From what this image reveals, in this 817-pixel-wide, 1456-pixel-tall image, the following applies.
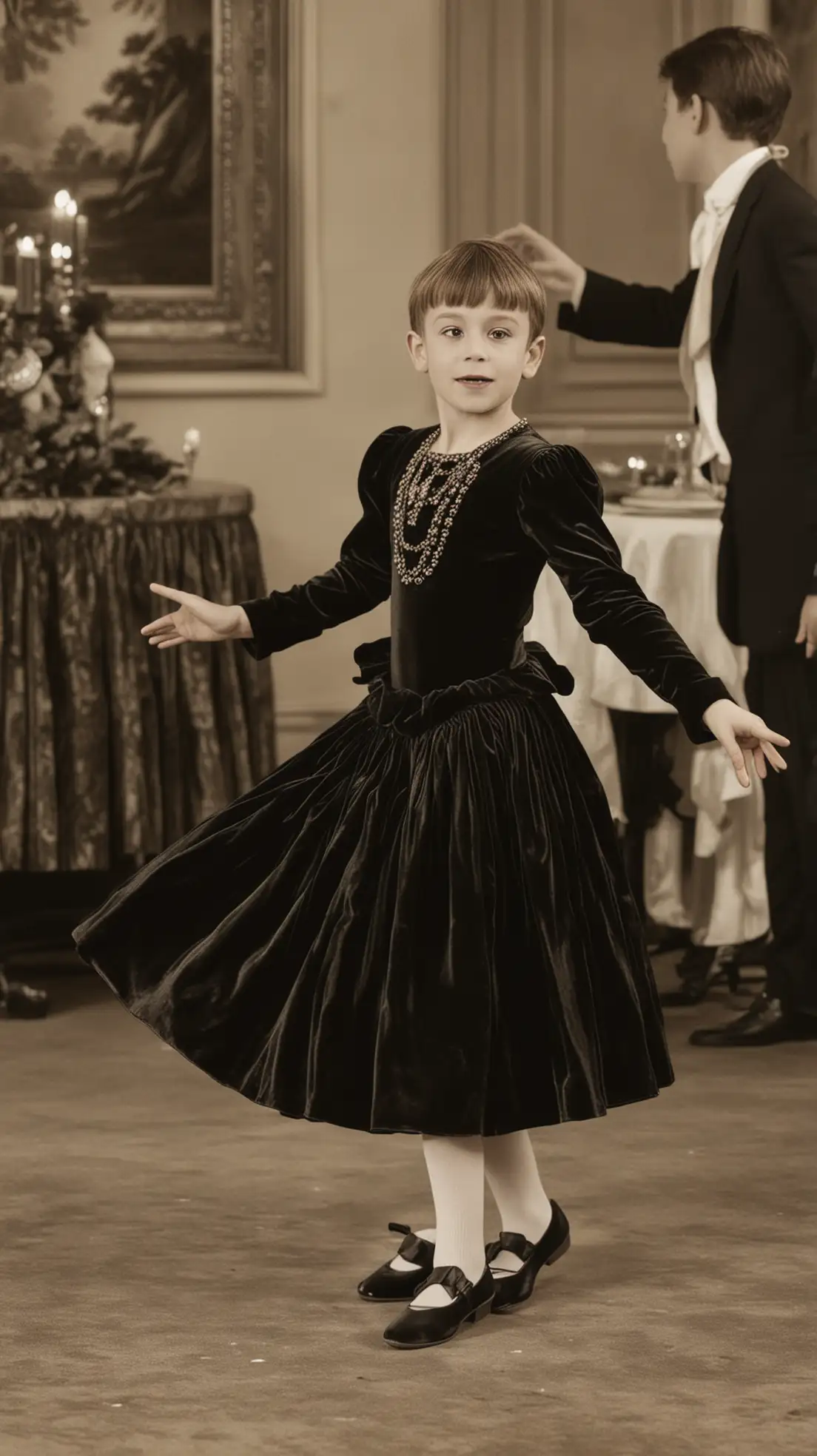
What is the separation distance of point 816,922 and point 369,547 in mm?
1487

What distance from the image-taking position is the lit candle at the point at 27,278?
4.25m

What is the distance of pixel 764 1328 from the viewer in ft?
7.98

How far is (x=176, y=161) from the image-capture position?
4988mm

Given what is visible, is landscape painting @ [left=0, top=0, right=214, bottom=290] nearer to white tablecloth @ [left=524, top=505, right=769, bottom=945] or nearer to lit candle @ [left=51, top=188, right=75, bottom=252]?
lit candle @ [left=51, top=188, right=75, bottom=252]

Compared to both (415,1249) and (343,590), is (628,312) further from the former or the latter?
(415,1249)

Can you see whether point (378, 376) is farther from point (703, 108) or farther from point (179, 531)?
point (703, 108)

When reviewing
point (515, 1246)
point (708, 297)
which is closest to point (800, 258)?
point (708, 297)

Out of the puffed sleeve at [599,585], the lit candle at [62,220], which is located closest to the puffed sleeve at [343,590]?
the puffed sleeve at [599,585]

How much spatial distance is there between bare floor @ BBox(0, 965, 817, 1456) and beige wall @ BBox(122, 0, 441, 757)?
1.89 m

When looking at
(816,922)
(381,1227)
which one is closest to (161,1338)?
(381,1227)

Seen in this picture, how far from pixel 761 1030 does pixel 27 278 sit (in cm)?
208

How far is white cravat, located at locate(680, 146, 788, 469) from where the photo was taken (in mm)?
3695

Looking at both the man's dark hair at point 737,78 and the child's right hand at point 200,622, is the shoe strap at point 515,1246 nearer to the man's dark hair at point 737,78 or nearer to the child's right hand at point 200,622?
the child's right hand at point 200,622

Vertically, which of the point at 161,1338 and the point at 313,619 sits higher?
the point at 313,619
